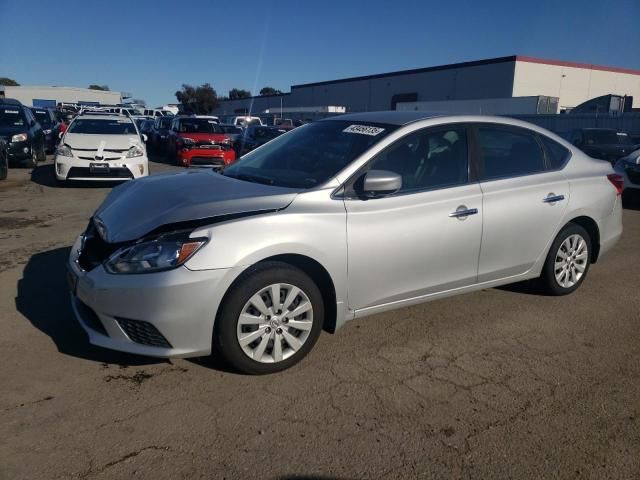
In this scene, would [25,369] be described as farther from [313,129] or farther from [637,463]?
[637,463]

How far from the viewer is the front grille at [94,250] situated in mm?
3341

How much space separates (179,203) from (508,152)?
2.77m

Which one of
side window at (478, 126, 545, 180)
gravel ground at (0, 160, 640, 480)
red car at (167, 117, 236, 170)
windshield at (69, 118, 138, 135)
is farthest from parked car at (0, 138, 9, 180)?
side window at (478, 126, 545, 180)

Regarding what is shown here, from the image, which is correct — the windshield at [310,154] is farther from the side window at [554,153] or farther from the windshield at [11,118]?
the windshield at [11,118]

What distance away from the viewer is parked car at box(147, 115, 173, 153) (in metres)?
19.2

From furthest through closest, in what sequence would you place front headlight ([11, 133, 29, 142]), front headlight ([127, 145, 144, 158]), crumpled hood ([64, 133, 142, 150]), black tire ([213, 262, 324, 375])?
front headlight ([11, 133, 29, 142]), front headlight ([127, 145, 144, 158]), crumpled hood ([64, 133, 142, 150]), black tire ([213, 262, 324, 375])

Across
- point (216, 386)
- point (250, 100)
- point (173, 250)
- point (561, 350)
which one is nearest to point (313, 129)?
point (173, 250)

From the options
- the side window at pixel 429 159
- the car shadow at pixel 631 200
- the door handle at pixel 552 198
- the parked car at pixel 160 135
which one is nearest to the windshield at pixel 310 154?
the side window at pixel 429 159

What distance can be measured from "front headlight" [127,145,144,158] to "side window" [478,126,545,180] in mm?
8365

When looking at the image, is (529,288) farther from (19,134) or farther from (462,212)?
(19,134)

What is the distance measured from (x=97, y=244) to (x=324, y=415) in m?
1.89

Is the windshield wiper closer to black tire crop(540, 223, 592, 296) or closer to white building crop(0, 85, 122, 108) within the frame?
black tire crop(540, 223, 592, 296)

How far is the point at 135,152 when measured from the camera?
35.9 ft

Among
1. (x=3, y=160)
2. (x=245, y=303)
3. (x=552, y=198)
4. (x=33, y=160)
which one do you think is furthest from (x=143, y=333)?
(x=33, y=160)
